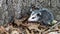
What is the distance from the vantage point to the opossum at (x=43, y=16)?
3186mm

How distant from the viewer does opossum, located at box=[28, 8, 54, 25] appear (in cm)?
319

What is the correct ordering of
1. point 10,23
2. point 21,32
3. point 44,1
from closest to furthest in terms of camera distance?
point 21,32, point 10,23, point 44,1

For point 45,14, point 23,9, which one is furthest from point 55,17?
point 23,9

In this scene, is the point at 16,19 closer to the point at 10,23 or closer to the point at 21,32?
the point at 10,23

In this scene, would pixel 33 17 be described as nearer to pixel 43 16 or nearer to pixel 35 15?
pixel 35 15

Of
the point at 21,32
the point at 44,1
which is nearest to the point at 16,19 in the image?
the point at 21,32

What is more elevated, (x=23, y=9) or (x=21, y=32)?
(x=23, y=9)

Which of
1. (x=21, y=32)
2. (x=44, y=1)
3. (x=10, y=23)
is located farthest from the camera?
(x=44, y=1)

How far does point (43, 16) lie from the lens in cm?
322

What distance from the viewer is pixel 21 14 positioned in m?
3.19

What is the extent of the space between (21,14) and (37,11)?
0.26 meters

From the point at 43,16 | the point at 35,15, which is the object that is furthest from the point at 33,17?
the point at 43,16

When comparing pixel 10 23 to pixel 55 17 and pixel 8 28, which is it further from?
pixel 55 17

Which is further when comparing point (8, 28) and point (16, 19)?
point (16, 19)
